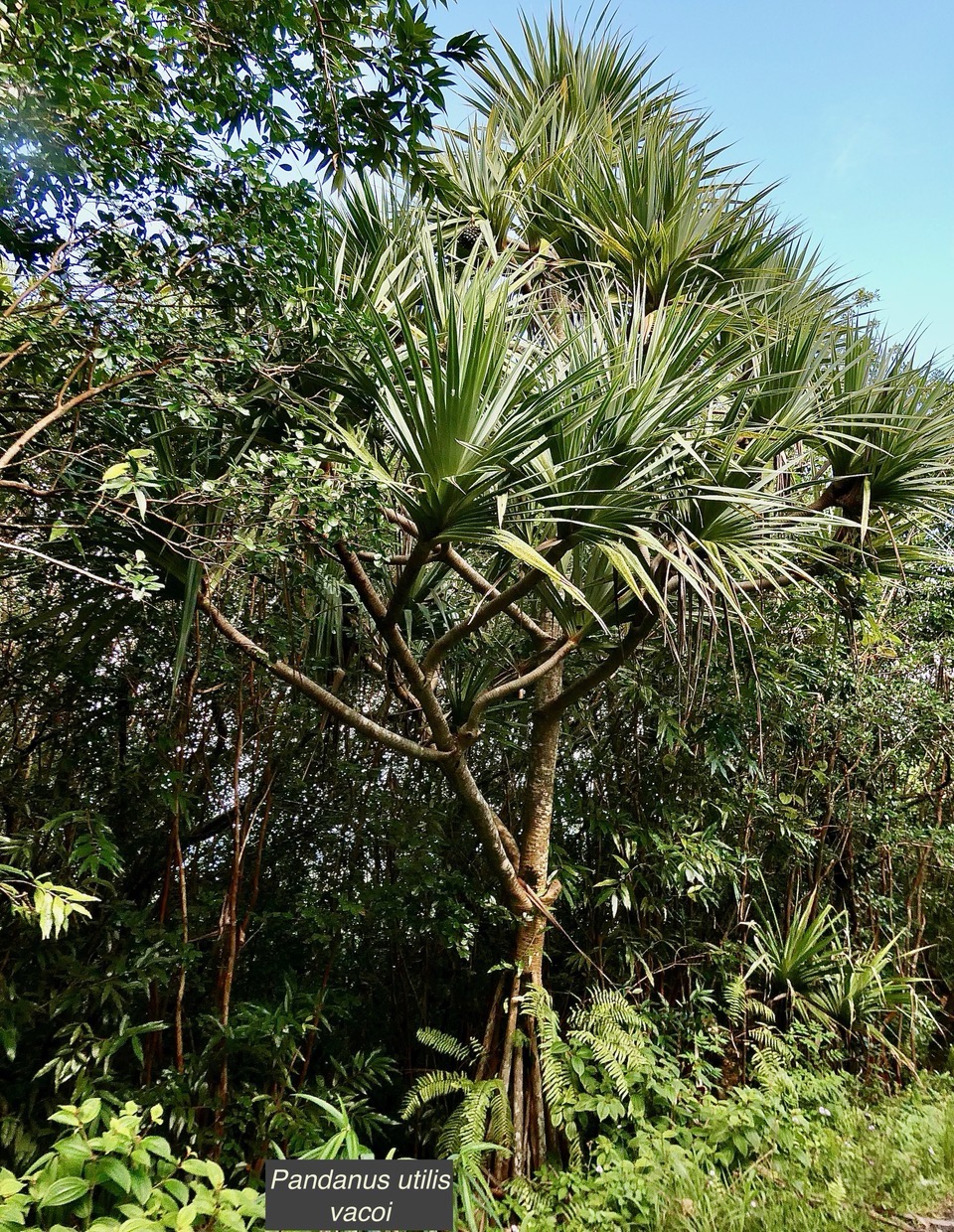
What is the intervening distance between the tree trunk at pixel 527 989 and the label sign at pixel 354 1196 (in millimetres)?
877

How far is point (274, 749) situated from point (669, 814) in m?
1.47

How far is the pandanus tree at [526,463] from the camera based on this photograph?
5.16 feet

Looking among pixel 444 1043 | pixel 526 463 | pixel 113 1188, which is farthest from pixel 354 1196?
pixel 526 463

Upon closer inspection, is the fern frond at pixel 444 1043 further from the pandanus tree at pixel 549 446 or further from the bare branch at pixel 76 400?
the bare branch at pixel 76 400

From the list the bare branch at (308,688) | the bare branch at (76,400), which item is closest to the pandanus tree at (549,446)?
the bare branch at (308,688)

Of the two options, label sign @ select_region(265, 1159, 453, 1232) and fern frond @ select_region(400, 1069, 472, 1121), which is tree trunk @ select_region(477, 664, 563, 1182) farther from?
label sign @ select_region(265, 1159, 453, 1232)

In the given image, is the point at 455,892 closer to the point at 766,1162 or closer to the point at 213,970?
the point at 213,970

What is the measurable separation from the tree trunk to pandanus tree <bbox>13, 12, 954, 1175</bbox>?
1 cm

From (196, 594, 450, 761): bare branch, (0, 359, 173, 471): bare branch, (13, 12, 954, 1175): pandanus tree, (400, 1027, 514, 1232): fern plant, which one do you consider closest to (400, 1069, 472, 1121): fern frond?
(400, 1027, 514, 1232): fern plant

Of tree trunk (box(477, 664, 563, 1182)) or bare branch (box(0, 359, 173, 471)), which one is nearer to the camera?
bare branch (box(0, 359, 173, 471))

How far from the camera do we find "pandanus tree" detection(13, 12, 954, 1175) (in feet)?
5.16

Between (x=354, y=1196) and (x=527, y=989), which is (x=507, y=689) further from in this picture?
(x=354, y=1196)

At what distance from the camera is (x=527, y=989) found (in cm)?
228

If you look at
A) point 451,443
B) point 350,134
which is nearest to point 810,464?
point 451,443
